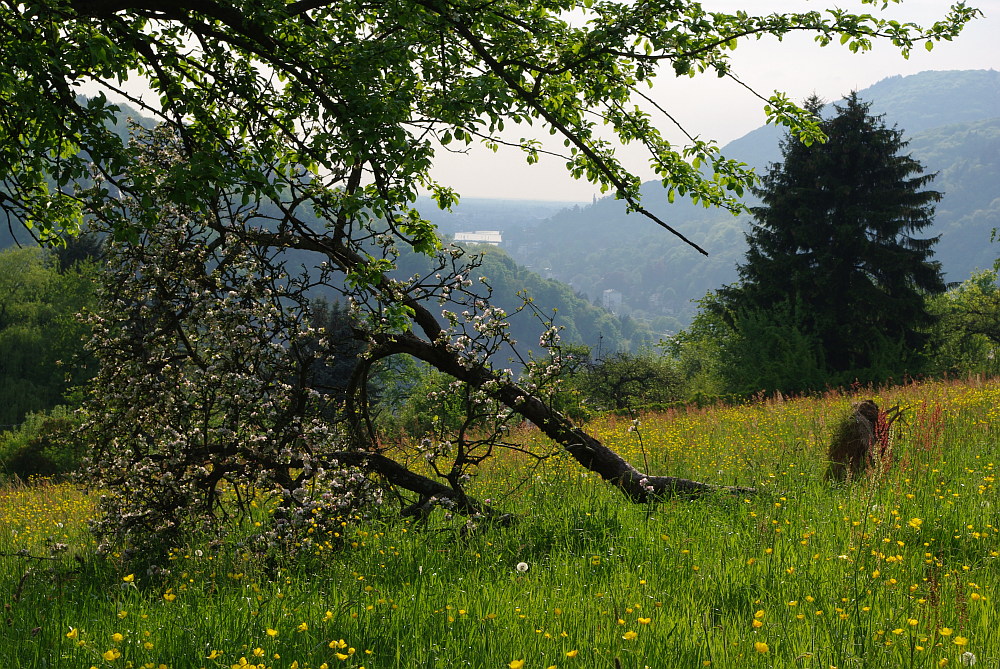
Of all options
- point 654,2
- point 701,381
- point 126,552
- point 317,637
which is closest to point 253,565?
point 126,552

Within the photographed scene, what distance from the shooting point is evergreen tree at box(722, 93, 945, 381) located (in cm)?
2948

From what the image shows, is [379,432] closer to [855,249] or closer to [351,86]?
[351,86]

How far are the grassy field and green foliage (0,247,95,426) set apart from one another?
1952 inches

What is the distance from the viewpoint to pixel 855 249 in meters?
30.0

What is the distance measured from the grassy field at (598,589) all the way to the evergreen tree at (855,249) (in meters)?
24.3

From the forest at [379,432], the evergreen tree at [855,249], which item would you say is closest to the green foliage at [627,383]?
the evergreen tree at [855,249]

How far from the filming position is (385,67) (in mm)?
5176

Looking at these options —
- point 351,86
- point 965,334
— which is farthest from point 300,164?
point 965,334

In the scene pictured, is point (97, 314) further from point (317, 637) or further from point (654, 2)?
point (654, 2)

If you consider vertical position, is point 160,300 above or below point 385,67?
below

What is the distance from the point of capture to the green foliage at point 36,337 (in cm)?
5309

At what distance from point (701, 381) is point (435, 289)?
30.1 m

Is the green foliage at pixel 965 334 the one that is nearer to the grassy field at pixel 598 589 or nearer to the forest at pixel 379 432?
the forest at pixel 379 432

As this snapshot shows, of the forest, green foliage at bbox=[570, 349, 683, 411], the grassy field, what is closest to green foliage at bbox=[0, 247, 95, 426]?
green foliage at bbox=[570, 349, 683, 411]
